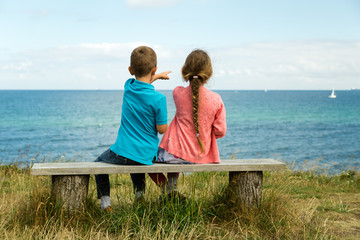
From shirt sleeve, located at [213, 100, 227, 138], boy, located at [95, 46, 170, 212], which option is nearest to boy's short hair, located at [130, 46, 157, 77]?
boy, located at [95, 46, 170, 212]

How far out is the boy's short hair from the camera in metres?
3.33

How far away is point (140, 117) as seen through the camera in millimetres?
3416

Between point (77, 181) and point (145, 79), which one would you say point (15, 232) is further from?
point (145, 79)

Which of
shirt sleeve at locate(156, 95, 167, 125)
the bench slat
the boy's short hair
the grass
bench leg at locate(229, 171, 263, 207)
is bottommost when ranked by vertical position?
the grass

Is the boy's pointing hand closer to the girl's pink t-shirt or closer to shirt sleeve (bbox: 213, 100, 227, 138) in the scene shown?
the girl's pink t-shirt

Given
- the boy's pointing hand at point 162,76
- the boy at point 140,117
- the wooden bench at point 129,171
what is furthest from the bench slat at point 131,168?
the boy's pointing hand at point 162,76

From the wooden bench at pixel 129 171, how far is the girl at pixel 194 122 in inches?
6.8

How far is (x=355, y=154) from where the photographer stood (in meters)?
20.3

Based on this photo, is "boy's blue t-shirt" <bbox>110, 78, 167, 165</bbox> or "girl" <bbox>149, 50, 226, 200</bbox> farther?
"girl" <bbox>149, 50, 226, 200</bbox>

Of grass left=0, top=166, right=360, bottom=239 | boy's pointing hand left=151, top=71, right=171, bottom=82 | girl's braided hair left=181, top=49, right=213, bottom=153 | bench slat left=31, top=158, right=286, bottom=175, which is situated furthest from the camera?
boy's pointing hand left=151, top=71, right=171, bottom=82

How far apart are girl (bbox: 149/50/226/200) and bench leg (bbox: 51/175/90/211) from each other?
2.36ft

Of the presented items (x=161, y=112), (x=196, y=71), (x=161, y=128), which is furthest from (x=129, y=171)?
(x=196, y=71)

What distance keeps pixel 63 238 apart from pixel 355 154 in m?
20.4

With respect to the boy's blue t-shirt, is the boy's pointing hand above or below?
above
